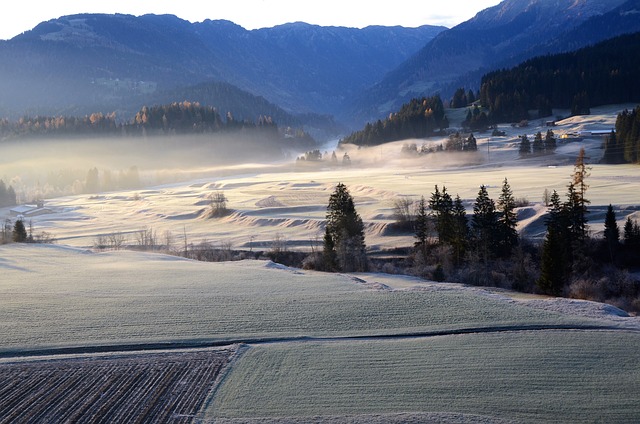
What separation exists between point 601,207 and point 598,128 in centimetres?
7727

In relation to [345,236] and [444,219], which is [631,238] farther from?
[345,236]

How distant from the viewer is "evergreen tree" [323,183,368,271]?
4988 centimetres

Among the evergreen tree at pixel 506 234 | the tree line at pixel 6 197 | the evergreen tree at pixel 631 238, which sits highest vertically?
the tree line at pixel 6 197

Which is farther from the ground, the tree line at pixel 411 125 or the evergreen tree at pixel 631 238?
the tree line at pixel 411 125

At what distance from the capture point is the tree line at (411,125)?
176875 mm

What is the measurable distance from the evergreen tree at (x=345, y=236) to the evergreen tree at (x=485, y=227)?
9600 millimetres

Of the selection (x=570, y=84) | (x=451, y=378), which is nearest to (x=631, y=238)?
(x=451, y=378)

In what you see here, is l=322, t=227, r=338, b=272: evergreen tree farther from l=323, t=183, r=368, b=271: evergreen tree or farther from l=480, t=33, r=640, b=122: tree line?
l=480, t=33, r=640, b=122: tree line

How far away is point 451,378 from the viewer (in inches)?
774

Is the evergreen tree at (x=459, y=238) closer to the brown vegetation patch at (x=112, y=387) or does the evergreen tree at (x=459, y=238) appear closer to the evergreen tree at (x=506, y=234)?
the evergreen tree at (x=506, y=234)

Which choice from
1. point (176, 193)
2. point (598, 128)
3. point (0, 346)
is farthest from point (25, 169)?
point (0, 346)

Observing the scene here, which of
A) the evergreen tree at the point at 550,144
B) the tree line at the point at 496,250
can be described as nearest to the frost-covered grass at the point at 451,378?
the tree line at the point at 496,250

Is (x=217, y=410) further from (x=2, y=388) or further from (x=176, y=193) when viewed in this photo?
(x=176, y=193)

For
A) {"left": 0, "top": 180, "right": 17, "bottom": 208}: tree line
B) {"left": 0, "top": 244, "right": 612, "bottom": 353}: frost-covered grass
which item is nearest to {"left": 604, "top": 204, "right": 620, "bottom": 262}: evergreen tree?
{"left": 0, "top": 244, "right": 612, "bottom": 353}: frost-covered grass
